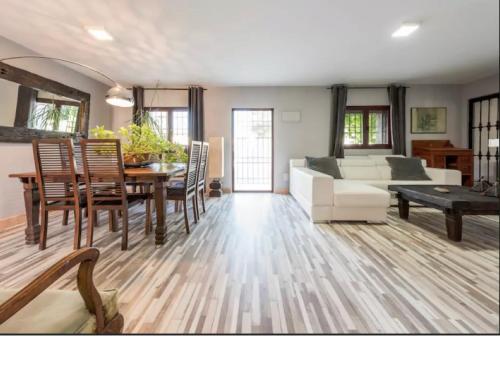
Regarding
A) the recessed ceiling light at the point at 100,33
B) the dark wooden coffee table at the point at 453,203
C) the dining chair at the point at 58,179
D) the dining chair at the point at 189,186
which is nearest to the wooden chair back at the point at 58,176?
the dining chair at the point at 58,179

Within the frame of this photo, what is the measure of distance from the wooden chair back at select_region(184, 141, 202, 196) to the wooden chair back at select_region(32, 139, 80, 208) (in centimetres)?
81

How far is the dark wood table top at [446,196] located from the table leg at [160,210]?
1.52 meters

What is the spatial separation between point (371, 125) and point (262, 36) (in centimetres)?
178

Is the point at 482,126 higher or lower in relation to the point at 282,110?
lower

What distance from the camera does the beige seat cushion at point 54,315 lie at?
1.94ft

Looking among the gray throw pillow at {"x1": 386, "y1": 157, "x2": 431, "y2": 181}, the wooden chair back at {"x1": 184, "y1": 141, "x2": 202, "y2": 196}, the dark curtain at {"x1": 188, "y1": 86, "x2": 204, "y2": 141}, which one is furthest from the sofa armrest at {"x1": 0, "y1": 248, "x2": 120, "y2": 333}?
the dark curtain at {"x1": 188, "y1": 86, "x2": 204, "y2": 141}

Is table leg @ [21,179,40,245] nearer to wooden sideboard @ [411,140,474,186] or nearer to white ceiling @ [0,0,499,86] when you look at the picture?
white ceiling @ [0,0,499,86]

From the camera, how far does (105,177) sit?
155 cm

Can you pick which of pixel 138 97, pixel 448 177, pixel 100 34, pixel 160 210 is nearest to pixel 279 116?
pixel 138 97

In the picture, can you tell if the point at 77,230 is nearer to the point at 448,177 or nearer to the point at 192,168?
the point at 192,168

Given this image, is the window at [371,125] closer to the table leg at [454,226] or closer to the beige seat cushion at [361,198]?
the beige seat cushion at [361,198]

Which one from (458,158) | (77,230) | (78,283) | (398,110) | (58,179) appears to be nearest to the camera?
(78,283)
